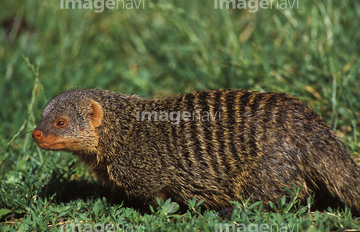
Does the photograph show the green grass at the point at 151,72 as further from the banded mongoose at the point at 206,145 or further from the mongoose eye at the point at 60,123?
the mongoose eye at the point at 60,123

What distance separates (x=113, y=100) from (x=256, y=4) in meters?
3.36

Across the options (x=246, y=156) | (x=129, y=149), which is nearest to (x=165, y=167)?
(x=129, y=149)

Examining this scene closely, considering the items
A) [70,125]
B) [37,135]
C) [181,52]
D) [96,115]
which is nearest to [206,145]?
[96,115]

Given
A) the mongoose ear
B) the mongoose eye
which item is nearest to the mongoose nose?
the mongoose eye

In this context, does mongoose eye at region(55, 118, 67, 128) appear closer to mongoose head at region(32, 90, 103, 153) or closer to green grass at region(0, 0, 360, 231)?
mongoose head at region(32, 90, 103, 153)

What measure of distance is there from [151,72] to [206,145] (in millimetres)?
3012

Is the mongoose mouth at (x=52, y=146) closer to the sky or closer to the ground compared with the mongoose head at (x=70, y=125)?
closer to the ground

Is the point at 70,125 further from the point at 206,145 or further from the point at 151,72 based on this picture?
the point at 151,72

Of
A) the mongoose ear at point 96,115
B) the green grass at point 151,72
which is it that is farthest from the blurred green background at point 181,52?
the mongoose ear at point 96,115

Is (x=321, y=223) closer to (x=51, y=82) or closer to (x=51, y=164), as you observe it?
(x=51, y=164)

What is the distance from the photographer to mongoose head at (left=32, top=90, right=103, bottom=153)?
2.85m

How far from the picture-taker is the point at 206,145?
2.81 meters

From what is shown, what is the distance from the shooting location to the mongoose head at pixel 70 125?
112 inches

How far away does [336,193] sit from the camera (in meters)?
2.62
